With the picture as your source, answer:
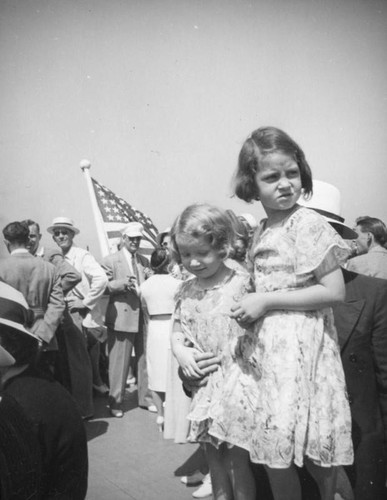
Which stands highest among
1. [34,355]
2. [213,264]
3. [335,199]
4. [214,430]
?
[335,199]

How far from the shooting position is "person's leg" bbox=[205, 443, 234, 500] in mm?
2023

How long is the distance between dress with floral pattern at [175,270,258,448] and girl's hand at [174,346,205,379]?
2.4 inches

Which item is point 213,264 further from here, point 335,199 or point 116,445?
point 116,445

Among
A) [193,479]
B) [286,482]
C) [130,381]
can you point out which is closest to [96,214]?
[130,381]

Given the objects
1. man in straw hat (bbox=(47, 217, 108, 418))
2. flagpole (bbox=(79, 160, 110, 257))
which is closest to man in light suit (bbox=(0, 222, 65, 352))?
man in straw hat (bbox=(47, 217, 108, 418))

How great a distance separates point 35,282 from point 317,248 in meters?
3.53

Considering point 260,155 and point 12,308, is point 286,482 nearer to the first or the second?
point 260,155

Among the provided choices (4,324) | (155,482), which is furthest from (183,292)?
(155,482)

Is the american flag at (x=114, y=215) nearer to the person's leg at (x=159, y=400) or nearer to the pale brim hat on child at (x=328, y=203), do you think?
the person's leg at (x=159, y=400)

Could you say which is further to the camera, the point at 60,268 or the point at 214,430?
the point at 60,268

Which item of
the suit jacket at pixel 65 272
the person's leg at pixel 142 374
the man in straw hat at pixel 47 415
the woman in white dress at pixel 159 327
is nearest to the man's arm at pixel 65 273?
the suit jacket at pixel 65 272

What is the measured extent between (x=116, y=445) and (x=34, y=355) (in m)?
2.75

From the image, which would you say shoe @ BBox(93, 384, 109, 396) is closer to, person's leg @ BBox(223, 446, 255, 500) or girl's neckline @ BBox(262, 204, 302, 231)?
person's leg @ BBox(223, 446, 255, 500)

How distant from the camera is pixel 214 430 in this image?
188cm
